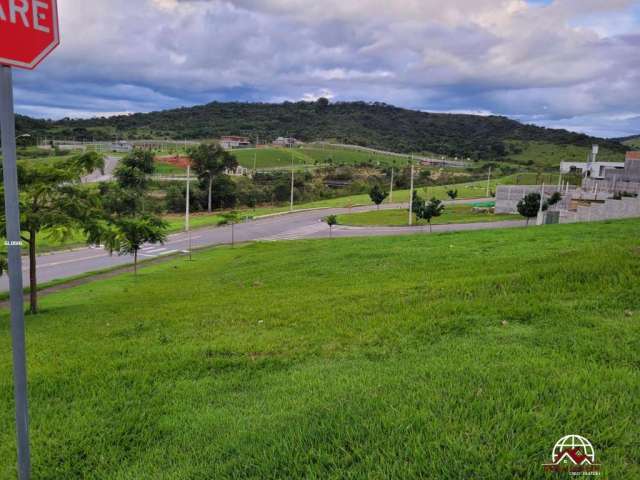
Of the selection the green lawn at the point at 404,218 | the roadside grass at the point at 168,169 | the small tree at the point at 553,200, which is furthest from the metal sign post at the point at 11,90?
the roadside grass at the point at 168,169

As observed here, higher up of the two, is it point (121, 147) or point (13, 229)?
point (121, 147)

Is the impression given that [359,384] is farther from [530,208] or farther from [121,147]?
[121,147]

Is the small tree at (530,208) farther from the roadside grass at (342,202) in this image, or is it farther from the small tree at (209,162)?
the small tree at (209,162)

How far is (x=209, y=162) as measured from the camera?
58.5m

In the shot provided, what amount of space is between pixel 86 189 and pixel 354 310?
9108 millimetres

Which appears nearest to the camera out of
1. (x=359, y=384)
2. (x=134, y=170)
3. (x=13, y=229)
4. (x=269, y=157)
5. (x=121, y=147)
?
(x=13, y=229)

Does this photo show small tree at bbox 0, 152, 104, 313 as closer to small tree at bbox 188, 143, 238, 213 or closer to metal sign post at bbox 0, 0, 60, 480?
metal sign post at bbox 0, 0, 60, 480

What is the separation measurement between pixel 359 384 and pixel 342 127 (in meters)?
154

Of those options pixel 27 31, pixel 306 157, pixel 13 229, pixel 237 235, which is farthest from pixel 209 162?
pixel 13 229

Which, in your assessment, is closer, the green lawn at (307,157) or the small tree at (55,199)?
the small tree at (55,199)

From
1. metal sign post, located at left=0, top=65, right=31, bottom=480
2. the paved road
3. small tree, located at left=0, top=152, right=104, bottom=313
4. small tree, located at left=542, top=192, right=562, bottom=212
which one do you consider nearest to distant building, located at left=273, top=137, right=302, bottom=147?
the paved road

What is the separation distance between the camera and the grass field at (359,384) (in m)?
2.96

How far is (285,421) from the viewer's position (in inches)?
139

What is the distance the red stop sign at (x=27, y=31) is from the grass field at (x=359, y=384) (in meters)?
2.72
